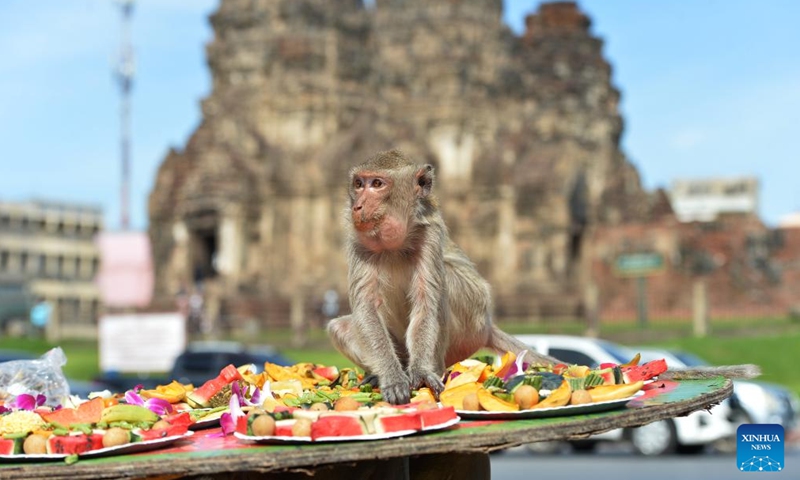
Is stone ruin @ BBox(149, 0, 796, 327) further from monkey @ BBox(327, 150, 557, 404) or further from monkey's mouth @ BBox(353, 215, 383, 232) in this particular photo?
monkey's mouth @ BBox(353, 215, 383, 232)

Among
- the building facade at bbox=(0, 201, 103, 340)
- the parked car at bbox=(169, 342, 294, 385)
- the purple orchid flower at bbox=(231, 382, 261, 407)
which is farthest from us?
the building facade at bbox=(0, 201, 103, 340)

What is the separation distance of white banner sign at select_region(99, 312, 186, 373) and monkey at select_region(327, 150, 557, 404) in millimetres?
18062

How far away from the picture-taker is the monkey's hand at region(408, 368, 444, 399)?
12.9 ft

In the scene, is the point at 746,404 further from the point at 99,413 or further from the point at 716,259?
the point at 716,259

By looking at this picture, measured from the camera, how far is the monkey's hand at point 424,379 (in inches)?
154

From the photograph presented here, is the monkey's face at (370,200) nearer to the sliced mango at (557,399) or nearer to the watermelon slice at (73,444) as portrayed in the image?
the sliced mango at (557,399)

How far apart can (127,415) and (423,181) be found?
1.46m

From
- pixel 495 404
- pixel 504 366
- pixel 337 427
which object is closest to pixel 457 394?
pixel 495 404

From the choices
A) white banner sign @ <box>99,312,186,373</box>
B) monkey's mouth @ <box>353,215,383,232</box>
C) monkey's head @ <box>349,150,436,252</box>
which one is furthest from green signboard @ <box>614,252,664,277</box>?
monkey's mouth @ <box>353,215,383,232</box>

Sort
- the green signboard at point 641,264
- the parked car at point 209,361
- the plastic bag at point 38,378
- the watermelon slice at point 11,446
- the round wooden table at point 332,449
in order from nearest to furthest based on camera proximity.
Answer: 1. the round wooden table at point 332,449
2. the watermelon slice at point 11,446
3. the plastic bag at point 38,378
4. the parked car at point 209,361
5. the green signboard at point 641,264

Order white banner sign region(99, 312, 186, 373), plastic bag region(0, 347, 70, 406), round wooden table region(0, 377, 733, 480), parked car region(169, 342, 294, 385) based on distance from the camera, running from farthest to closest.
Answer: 1. white banner sign region(99, 312, 186, 373)
2. parked car region(169, 342, 294, 385)
3. plastic bag region(0, 347, 70, 406)
4. round wooden table region(0, 377, 733, 480)

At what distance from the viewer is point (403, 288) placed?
4.38 meters

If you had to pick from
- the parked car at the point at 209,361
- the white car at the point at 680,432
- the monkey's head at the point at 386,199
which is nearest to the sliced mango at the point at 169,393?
the monkey's head at the point at 386,199

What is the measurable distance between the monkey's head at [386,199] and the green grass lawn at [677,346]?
15.5m
